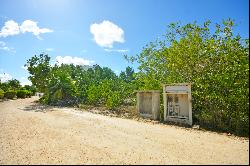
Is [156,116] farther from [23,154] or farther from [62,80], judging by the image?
[62,80]

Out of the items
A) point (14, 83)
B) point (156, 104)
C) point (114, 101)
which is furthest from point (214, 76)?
point (14, 83)

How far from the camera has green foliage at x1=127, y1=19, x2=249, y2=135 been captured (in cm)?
1112

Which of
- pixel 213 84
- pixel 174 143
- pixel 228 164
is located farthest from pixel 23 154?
Result: pixel 213 84

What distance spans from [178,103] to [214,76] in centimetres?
305

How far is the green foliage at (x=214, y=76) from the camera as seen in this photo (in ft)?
36.5

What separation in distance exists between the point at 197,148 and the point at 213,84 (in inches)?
186

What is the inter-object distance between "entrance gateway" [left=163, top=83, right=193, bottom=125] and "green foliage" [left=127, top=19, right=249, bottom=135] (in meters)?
0.41

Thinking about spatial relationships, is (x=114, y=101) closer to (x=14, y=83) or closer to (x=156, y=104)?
(x=156, y=104)

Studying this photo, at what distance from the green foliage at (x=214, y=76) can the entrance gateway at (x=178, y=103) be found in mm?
406

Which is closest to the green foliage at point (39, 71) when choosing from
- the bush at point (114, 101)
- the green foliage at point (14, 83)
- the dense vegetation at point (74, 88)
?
the dense vegetation at point (74, 88)

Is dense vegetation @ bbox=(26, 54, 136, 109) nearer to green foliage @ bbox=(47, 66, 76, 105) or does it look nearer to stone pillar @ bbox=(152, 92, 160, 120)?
green foliage @ bbox=(47, 66, 76, 105)

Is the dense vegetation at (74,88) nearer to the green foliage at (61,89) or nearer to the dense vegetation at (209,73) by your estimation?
the green foliage at (61,89)

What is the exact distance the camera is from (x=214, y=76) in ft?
39.9

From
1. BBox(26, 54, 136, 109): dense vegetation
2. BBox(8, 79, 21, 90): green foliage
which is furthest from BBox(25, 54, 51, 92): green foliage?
BBox(8, 79, 21, 90): green foliage
